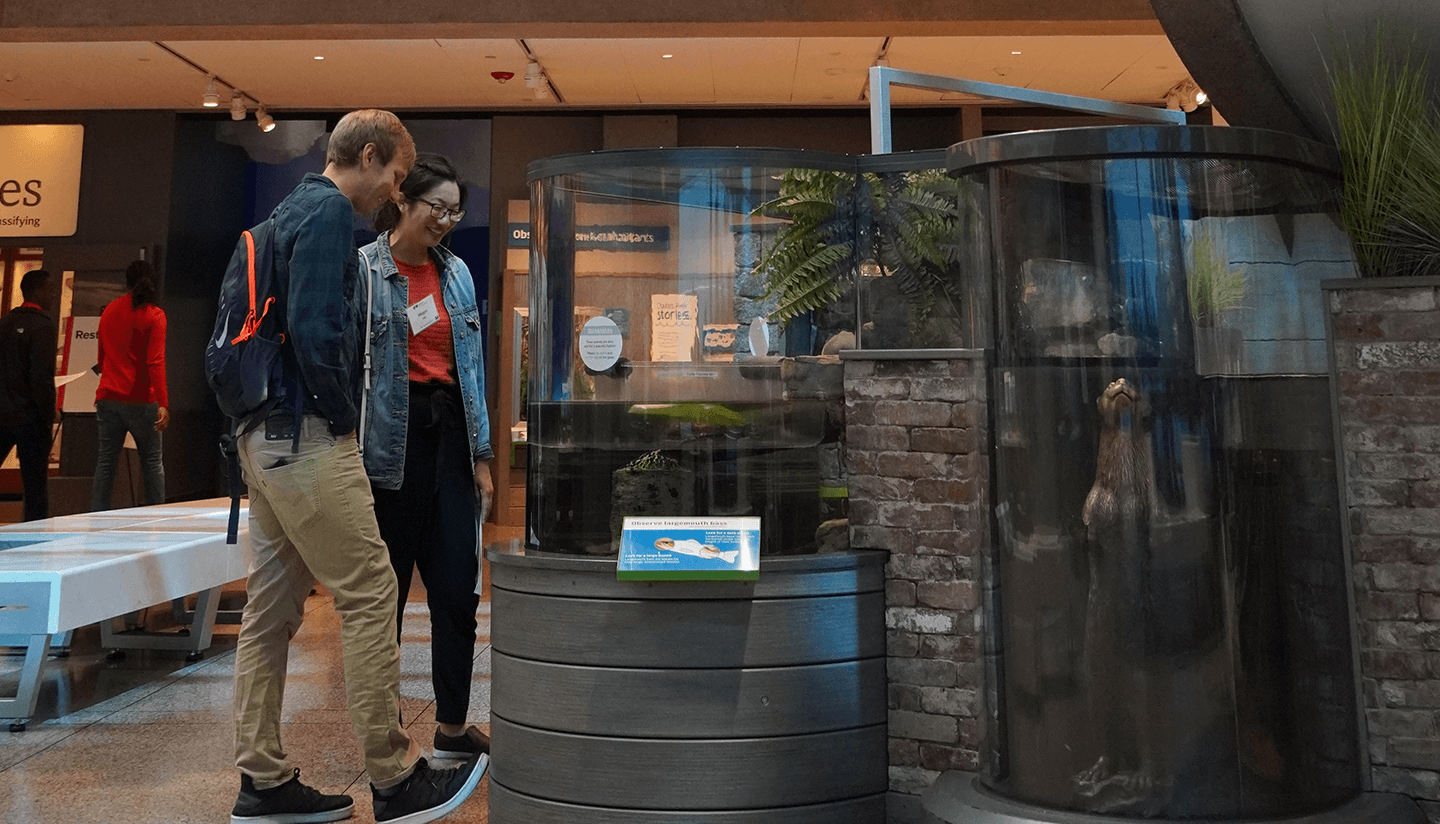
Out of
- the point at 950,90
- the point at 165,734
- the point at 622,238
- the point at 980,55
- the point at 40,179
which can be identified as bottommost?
the point at 165,734

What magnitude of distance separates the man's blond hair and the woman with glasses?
0.31 meters

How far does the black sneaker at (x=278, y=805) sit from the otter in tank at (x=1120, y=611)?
1.55 meters

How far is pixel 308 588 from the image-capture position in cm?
225

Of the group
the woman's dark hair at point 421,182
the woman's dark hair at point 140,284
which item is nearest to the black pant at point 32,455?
the woman's dark hair at point 140,284

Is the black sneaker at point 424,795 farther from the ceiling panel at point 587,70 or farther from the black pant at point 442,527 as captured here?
the ceiling panel at point 587,70

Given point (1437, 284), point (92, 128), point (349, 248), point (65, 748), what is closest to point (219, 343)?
point (349, 248)

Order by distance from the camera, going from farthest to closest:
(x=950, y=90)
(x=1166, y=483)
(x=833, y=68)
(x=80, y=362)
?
1. (x=80, y=362)
2. (x=833, y=68)
3. (x=950, y=90)
4. (x=1166, y=483)

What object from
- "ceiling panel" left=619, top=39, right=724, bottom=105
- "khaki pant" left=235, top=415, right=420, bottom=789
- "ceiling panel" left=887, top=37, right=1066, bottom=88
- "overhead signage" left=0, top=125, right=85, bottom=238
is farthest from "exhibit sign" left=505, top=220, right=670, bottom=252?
"overhead signage" left=0, top=125, right=85, bottom=238

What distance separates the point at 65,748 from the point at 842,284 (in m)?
2.35

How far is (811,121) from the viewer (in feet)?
28.6

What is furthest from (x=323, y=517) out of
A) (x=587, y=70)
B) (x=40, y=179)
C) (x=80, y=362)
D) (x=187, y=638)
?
(x=40, y=179)

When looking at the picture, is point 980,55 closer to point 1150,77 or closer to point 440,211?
point 1150,77

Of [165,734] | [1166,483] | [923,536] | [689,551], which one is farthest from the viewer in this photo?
[165,734]

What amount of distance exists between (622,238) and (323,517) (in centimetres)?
82
